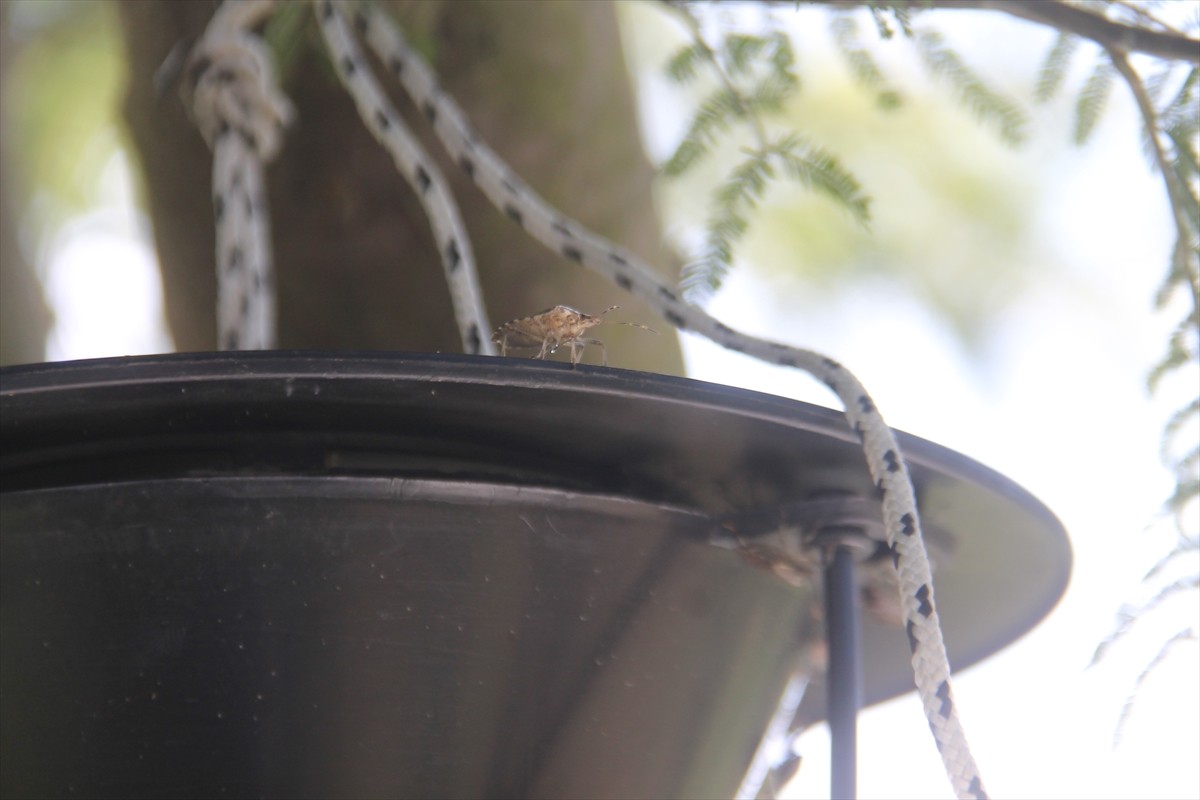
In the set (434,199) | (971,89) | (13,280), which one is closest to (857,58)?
(971,89)

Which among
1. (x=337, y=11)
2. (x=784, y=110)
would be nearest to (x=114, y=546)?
(x=337, y=11)

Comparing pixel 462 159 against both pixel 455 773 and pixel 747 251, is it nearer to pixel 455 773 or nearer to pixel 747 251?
pixel 455 773

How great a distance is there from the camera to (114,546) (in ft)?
1.47

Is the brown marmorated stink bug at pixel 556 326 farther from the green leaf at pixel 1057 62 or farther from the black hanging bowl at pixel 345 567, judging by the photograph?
the green leaf at pixel 1057 62

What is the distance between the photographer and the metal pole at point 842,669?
0.47m

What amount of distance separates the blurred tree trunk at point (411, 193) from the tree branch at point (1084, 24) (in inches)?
14.4

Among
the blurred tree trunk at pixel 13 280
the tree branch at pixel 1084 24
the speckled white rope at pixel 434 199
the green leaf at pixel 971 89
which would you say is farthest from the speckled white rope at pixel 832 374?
the blurred tree trunk at pixel 13 280

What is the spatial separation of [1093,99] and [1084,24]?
0.17m

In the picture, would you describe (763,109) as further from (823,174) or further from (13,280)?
(13,280)

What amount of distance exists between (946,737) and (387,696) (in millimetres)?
218

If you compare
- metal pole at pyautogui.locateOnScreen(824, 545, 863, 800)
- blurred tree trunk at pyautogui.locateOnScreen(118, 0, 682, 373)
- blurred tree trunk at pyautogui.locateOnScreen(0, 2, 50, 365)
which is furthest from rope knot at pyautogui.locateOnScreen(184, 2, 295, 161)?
blurred tree trunk at pyautogui.locateOnScreen(0, 2, 50, 365)

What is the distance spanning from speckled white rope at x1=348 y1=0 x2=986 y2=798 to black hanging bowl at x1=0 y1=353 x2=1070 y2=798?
0.03 metres

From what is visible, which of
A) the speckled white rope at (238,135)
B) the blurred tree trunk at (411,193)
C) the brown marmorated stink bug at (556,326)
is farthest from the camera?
the blurred tree trunk at (411,193)

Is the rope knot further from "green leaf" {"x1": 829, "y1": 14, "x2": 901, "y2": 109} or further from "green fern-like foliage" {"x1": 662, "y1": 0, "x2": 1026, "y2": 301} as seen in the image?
"green leaf" {"x1": 829, "y1": 14, "x2": 901, "y2": 109}
